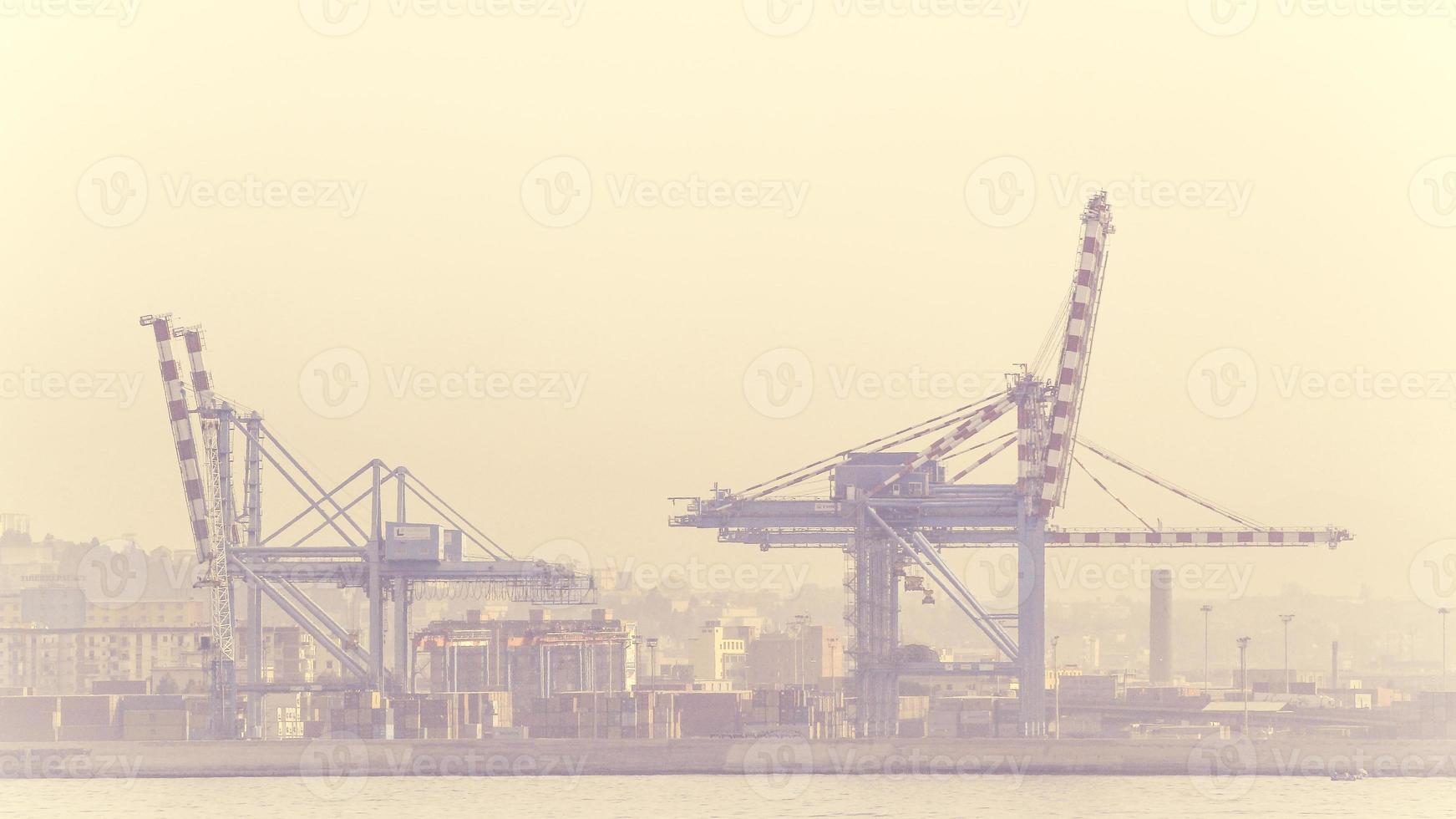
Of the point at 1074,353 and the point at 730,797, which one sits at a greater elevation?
the point at 1074,353

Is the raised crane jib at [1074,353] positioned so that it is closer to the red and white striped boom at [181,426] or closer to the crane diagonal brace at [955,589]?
the crane diagonal brace at [955,589]

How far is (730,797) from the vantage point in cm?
7912

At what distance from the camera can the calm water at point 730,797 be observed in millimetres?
72750

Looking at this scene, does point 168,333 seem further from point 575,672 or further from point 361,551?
point 575,672

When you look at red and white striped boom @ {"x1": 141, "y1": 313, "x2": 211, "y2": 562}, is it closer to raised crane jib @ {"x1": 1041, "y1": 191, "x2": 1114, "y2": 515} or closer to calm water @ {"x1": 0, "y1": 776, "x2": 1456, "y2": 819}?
calm water @ {"x1": 0, "y1": 776, "x2": 1456, "y2": 819}

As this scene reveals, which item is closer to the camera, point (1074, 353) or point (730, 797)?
point (730, 797)

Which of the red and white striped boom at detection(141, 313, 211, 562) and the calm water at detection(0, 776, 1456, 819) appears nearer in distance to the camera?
the calm water at detection(0, 776, 1456, 819)

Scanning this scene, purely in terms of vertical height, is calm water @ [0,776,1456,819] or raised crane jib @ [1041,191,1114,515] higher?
raised crane jib @ [1041,191,1114,515]

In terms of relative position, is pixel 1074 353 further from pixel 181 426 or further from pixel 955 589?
pixel 181 426

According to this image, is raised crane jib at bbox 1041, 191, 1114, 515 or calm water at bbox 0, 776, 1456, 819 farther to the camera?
raised crane jib at bbox 1041, 191, 1114, 515

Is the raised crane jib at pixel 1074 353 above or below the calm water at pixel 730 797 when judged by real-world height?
above

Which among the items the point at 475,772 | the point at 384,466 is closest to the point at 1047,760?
the point at 475,772

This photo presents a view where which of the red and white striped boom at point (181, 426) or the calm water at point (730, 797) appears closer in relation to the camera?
the calm water at point (730, 797)

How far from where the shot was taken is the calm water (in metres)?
72.8
